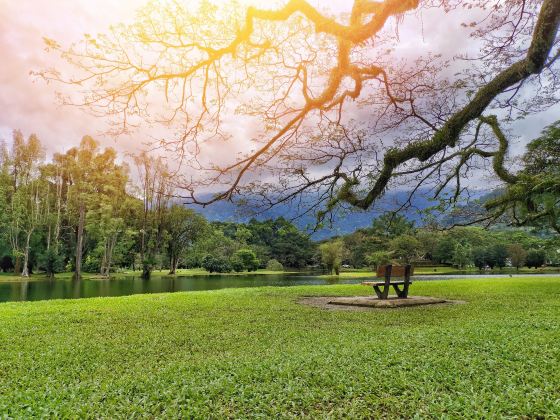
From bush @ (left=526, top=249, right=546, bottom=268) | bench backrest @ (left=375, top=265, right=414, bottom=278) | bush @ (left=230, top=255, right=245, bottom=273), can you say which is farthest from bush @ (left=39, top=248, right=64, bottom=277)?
bush @ (left=526, top=249, right=546, bottom=268)

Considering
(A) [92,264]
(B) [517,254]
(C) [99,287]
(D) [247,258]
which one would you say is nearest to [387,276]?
(C) [99,287]

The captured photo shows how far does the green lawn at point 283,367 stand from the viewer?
4.16m

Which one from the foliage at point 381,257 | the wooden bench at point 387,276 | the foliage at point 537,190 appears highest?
the foliage at point 537,190

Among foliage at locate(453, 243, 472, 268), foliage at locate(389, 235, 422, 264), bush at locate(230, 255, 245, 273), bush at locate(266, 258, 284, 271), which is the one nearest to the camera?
bush at locate(230, 255, 245, 273)

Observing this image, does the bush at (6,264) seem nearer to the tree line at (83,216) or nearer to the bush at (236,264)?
the tree line at (83,216)

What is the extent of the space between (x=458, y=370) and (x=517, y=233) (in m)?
22.1

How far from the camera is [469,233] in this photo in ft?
220

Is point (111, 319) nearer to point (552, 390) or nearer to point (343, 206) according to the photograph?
point (343, 206)

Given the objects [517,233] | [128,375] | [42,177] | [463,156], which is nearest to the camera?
[128,375]

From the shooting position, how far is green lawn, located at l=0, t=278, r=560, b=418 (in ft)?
13.6

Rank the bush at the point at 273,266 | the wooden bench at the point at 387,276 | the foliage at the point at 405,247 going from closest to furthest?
the wooden bench at the point at 387,276, the foliage at the point at 405,247, the bush at the point at 273,266

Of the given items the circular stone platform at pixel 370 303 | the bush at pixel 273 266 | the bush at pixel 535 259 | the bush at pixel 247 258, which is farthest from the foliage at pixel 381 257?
the circular stone platform at pixel 370 303

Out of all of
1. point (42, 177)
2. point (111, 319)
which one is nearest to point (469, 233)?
point (42, 177)

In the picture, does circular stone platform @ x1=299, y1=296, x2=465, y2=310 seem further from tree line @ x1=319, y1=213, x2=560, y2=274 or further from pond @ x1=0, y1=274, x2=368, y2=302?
tree line @ x1=319, y1=213, x2=560, y2=274
